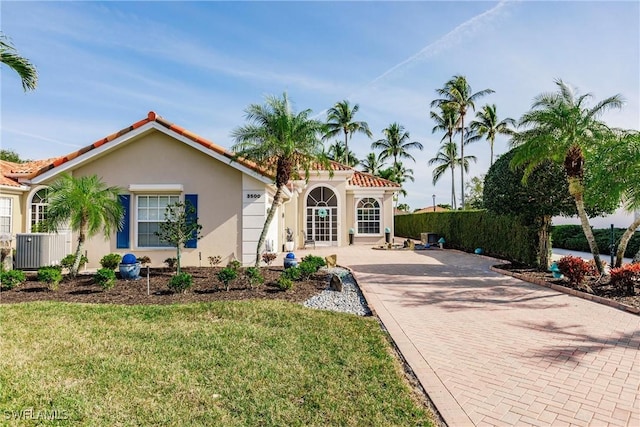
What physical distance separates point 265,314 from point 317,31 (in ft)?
31.0

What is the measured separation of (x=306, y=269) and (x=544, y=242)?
31.6 feet

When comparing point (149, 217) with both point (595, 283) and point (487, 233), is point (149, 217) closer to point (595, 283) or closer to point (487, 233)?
point (595, 283)

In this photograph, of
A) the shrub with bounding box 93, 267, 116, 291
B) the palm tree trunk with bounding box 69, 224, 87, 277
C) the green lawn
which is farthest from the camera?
the palm tree trunk with bounding box 69, 224, 87, 277

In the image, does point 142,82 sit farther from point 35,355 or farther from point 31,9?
point 35,355

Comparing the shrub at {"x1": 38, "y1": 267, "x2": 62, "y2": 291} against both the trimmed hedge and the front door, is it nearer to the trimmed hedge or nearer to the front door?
the front door

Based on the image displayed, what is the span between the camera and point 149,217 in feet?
43.5

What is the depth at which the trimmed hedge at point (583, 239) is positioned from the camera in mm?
20562

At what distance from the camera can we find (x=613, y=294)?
31.5 feet

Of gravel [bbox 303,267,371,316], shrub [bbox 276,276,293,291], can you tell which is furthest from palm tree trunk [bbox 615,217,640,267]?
shrub [bbox 276,276,293,291]

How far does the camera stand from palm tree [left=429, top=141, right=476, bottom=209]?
44.0 m

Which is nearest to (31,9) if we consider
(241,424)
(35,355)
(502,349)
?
(35,355)

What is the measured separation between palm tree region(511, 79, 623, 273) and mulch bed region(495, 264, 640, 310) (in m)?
0.82

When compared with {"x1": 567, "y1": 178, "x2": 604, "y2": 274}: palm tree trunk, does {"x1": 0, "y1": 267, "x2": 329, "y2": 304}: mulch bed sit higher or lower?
lower

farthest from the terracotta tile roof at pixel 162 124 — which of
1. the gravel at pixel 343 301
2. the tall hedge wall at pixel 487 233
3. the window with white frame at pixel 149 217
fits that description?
the tall hedge wall at pixel 487 233
